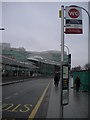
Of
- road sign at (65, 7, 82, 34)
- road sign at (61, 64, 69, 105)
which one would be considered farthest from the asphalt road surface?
road sign at (65, 7, 82, 34)

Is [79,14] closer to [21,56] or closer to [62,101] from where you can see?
[62,101]

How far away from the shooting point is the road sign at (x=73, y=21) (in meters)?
8.62

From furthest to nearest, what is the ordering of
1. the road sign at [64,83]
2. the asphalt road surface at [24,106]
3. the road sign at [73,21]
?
the asphalt road surface at [24,106]
the road sign at [73,21]
the road sign at [64,83]

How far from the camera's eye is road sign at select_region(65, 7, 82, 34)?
862 cm

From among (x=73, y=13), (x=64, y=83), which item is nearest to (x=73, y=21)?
(x=73, y=13)

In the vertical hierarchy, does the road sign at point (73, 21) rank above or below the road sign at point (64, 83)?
above

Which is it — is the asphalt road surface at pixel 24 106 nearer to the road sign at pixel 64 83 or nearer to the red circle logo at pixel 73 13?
the road sign at pixel 64 83

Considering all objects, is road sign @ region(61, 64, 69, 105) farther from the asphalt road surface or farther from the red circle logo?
the red circle logo

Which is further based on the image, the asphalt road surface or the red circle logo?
the asphalt road surface

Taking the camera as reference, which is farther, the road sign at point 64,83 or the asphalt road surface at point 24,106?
the asphalt road surface at point 24,106

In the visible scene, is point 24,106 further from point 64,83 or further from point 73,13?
point 73,13

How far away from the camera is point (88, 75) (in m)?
20.2

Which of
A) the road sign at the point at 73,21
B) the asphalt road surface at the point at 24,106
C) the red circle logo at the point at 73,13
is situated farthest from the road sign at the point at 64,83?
the red circle logo at the point at 73,13

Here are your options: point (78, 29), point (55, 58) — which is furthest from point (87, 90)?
point (55, 58)
